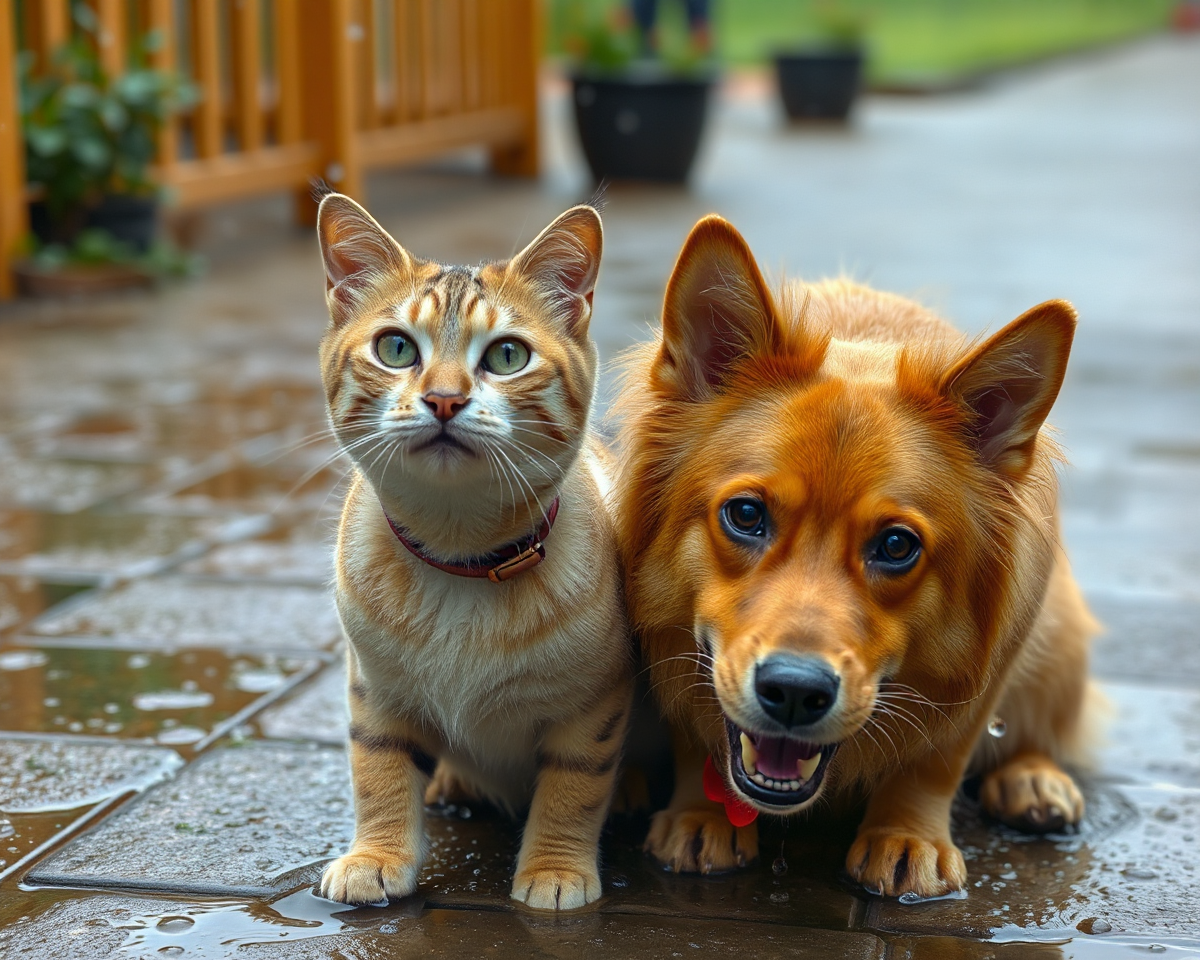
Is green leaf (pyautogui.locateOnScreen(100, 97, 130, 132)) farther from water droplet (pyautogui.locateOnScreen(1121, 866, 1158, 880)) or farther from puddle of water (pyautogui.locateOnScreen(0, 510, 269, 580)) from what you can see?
water droplet (pyautogui.locateOnScreen(1121, 866, 1158, 880))

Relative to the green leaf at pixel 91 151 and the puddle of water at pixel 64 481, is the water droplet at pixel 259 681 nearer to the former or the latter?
the puddle of water at pixel 64 481

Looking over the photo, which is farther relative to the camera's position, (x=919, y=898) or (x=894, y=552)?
(x=919, y=898)

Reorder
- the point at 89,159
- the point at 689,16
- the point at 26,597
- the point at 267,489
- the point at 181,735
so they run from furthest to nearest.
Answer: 1. the point at 689,16
2. the point at 89,159
3. the point at 267,489
4. the point at 26,597
5. the point at 181,735

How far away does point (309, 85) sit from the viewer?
10617 millimetres

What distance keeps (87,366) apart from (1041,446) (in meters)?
5.44

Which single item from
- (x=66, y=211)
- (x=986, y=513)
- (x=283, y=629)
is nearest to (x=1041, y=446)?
(x=986, y=513)

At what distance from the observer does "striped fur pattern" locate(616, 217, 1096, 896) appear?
8.26 ft

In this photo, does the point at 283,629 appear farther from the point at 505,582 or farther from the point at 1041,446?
the point at 1041,446

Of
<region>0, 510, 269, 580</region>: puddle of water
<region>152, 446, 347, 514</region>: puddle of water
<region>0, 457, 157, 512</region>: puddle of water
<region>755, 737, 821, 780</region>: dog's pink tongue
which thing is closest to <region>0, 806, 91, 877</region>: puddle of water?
<region>755, 737, 821, 780</region>: dog's pink tongue

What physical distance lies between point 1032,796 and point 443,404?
160 cm

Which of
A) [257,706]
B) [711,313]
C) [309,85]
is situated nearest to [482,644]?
[711,313]

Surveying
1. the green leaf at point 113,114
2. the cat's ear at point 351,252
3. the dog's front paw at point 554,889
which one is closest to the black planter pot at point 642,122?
the green leaf at point 113,114

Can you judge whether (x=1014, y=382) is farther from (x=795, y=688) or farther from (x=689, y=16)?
(x=689, y=16)

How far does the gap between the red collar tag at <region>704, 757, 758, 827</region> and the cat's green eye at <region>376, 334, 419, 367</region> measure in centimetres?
100
